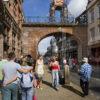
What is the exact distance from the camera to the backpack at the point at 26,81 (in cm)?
1084

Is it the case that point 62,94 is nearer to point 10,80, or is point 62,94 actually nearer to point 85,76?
point 85,76

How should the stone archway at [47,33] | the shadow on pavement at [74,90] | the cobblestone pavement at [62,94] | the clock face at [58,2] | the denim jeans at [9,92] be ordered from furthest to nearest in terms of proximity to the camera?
the clock face at [58,2]
the stone archway at [47,33]
the shadow on pavement at [74,90]
the cobblestone pavement at [62,94]
the denim jeans at [9,92]

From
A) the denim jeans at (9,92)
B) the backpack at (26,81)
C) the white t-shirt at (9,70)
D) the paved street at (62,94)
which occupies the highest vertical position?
the white t-shirt at (9,70)

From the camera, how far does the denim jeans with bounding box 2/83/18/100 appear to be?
10.2 meters

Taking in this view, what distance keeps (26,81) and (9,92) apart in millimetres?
771

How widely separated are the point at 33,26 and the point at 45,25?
4.86 ft

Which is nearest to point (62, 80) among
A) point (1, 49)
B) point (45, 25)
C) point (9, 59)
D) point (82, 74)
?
point (82, 74)

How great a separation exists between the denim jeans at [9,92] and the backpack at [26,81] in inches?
21.0

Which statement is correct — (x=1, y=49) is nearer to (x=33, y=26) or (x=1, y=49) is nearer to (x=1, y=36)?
(x=1, y=36)

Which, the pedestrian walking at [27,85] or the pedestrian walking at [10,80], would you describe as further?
the pedestrian walking at [27,85]

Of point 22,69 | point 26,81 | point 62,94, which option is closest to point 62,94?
point 62,94

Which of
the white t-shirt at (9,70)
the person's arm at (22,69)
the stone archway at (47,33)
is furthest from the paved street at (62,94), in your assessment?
the stone archway at (47,33)

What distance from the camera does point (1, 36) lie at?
2544 centimetres

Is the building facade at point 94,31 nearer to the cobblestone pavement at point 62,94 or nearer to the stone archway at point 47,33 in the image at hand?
the stone archway at point 47,33
